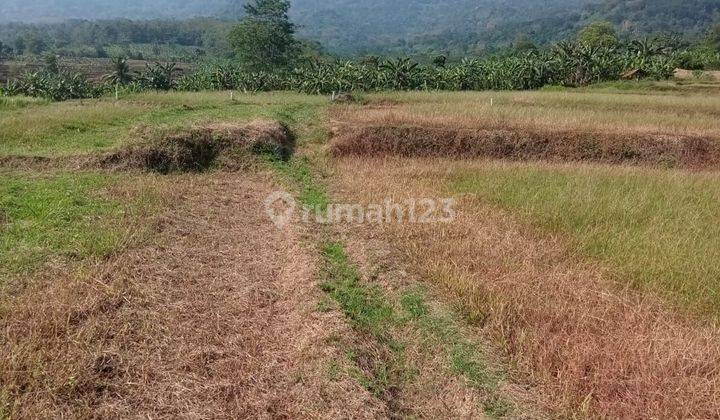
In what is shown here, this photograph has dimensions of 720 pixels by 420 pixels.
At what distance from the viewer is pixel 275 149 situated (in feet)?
36.2

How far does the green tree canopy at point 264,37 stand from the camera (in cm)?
4050

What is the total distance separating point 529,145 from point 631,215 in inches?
214

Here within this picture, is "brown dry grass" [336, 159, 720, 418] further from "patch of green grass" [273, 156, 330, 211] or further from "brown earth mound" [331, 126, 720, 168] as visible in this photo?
"brown earth mound" [331, 126, 720, 168]

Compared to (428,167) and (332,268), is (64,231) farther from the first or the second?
(428,167)

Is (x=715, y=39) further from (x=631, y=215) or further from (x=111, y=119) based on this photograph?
(x=111, y=119)

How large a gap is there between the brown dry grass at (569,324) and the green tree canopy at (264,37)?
123 ft

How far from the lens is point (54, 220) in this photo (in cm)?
623

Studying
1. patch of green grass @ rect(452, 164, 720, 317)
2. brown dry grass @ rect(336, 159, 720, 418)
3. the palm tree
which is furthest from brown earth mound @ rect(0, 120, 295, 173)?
the palm tree

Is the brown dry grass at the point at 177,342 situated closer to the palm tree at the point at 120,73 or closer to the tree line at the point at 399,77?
the tree line at the point at 399,77

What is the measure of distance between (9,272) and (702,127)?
15.7 metres

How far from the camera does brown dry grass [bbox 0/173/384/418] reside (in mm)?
3492

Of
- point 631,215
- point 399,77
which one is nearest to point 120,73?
point 399,77

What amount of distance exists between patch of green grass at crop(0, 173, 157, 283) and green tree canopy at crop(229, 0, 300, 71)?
35.0 metres

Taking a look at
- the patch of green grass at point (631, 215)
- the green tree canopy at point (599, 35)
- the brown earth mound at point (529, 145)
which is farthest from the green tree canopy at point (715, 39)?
the patch of green grass at point (631, 215)
